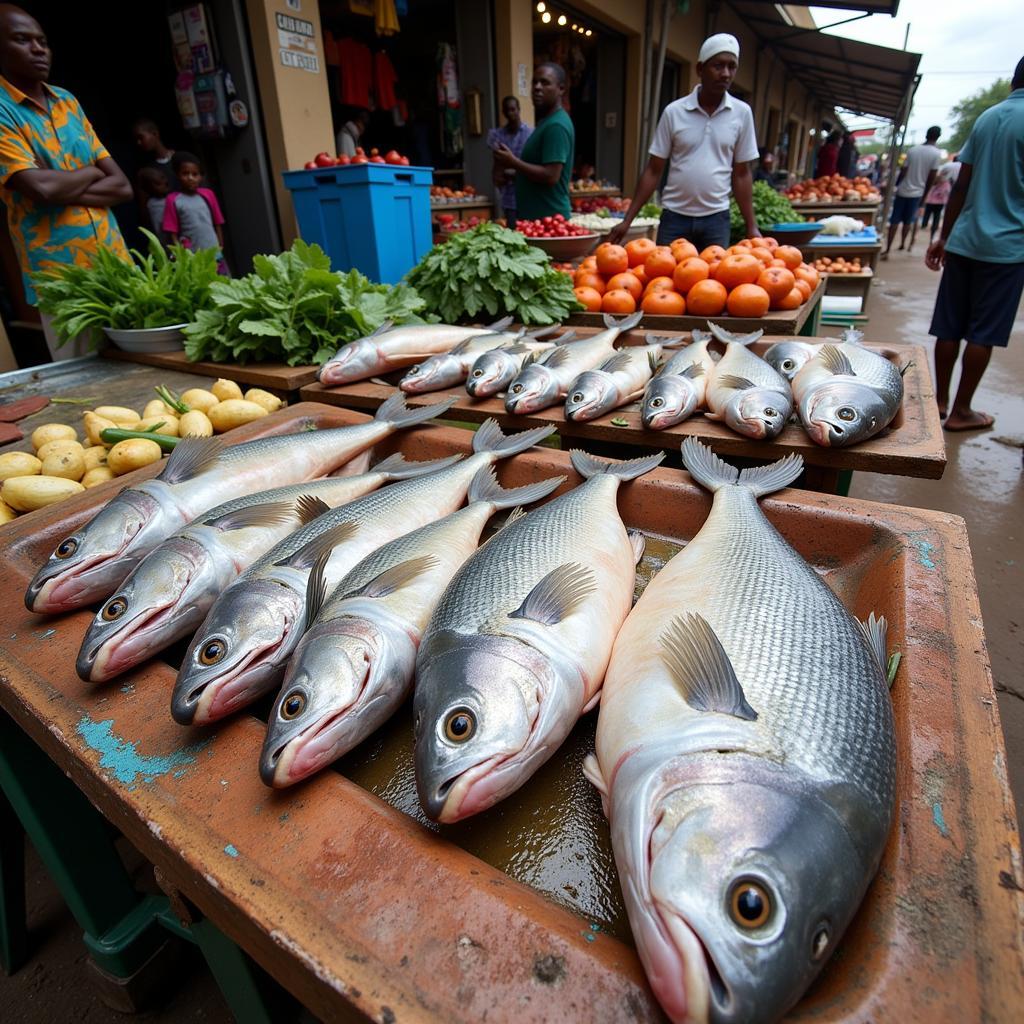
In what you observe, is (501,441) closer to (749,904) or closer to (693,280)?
(749,904)

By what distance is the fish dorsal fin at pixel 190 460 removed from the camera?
2.10 m

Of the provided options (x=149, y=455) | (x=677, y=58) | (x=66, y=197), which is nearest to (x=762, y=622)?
(x=149, y=455)

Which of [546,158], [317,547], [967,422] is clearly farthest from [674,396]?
[967,422]

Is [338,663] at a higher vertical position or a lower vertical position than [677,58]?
lower

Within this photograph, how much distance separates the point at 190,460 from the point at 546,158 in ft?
19.5

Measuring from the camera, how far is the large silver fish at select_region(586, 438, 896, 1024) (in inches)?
30.5

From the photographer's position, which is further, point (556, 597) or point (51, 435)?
point (51, 435)

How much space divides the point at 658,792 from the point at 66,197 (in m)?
5.43

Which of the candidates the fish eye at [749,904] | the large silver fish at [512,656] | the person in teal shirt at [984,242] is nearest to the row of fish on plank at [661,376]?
the large silver fish at [512,656]

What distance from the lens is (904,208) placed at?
18.6 meters

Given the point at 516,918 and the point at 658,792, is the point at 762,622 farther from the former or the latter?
the point at 516,918

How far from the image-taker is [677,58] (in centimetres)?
1578

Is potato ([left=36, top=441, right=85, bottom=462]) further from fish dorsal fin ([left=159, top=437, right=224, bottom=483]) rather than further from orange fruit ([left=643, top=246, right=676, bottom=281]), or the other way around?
orange fruit ([left=643, top=246, right=676, bottom=281])

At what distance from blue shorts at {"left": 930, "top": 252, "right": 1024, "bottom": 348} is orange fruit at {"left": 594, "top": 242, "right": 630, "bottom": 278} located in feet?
10.3
